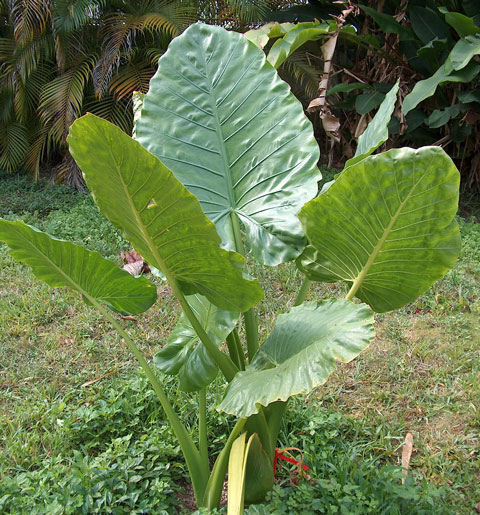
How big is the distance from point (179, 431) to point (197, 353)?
0.23 meters

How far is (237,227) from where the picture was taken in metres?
1.60

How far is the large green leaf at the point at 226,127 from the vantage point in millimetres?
1550

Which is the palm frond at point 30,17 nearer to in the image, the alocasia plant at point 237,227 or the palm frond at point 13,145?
the palm frond at point 13,145

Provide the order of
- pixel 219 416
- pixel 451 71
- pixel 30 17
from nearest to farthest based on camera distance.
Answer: pixel 219 416 < pixel 451 71 < pixel 30 17

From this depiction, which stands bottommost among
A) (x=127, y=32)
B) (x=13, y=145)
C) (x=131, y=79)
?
(x=13, y=145)

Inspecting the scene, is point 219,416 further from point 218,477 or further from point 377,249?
point 377,249

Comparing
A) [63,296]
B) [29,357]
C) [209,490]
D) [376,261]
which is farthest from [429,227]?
[63,296]

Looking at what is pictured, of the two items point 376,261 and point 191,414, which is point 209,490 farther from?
point 376,261

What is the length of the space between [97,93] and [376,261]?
425cm

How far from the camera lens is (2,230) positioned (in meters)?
1.35

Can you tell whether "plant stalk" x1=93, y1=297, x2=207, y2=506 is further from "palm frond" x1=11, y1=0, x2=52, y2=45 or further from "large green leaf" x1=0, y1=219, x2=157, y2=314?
"palm frond" x1=11, y1=0, x2=52, y2=45

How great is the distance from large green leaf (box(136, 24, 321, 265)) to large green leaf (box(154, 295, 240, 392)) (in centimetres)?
24

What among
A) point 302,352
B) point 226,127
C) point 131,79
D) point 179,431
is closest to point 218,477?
point 179,431

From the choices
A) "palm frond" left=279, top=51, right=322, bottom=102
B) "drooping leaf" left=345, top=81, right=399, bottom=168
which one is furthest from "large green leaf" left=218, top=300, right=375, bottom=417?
"palm frond" left=279, top=51, right=322, bottom=102
